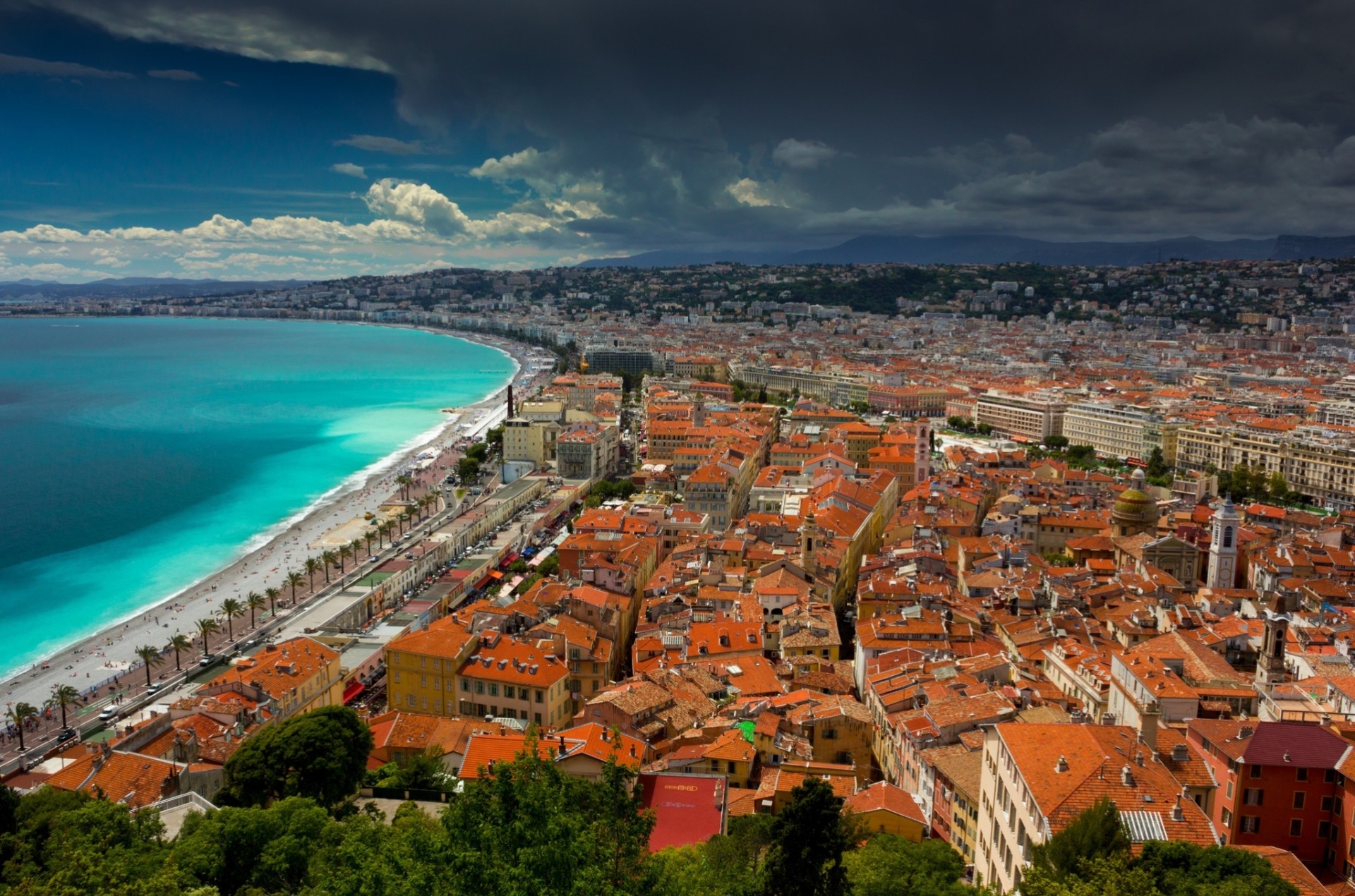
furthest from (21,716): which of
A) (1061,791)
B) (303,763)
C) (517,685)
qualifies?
(1061,791)

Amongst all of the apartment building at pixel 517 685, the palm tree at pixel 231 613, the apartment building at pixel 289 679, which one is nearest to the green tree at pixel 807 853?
the apartment building at pixel 517 685

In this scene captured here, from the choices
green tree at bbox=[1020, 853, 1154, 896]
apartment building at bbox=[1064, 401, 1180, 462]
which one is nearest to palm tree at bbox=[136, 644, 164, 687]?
green tree at bbox=[1020, 853, 1154, 896]

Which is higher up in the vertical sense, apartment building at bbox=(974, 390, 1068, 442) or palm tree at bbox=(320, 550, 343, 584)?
apartment building at bbox=(974, 390, 1068, 442)

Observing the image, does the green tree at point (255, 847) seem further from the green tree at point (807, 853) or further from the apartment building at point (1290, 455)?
the apartment building at point (1290, 455)

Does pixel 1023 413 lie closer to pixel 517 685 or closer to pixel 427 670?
pixel 517 685

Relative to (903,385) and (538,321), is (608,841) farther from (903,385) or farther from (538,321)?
(538,321)

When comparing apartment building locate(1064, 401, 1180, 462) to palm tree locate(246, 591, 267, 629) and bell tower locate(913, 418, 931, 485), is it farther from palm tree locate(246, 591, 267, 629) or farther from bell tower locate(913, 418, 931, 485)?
palm tree locate(246, 591, 267, 629)
